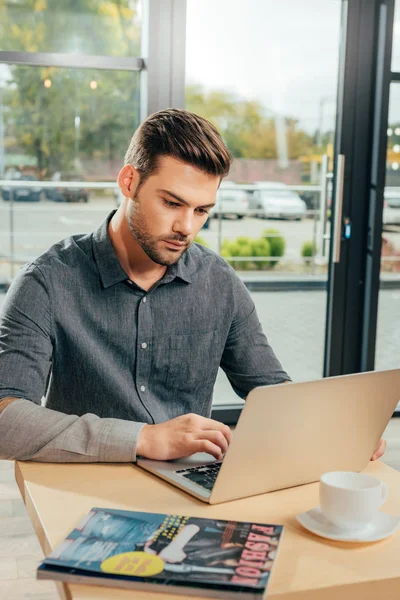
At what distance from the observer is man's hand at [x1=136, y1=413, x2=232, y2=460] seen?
4.05 ft

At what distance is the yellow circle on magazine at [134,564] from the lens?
83cm

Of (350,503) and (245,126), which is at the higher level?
(245,126)

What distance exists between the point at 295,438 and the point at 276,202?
2688mm

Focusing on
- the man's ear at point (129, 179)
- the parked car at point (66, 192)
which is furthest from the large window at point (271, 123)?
the man's ear at point (129, 179)

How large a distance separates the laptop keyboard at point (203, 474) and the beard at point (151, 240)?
45cm

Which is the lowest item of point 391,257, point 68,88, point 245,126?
point 391,257

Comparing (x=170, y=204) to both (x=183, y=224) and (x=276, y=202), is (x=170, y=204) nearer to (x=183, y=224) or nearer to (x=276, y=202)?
(x=183, y=224)

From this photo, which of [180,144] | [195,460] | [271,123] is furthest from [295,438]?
[271,123]

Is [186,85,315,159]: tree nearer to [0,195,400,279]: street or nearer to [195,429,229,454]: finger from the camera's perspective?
[0,195,400,279]: street

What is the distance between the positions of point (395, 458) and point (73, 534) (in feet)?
8.69

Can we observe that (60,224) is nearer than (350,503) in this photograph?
No

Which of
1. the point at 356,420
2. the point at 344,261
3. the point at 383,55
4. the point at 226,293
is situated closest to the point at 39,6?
the point at 383,55

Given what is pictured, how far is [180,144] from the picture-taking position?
1.47m

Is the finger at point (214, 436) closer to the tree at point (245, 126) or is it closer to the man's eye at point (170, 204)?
the man's eye at point (170, 204)
